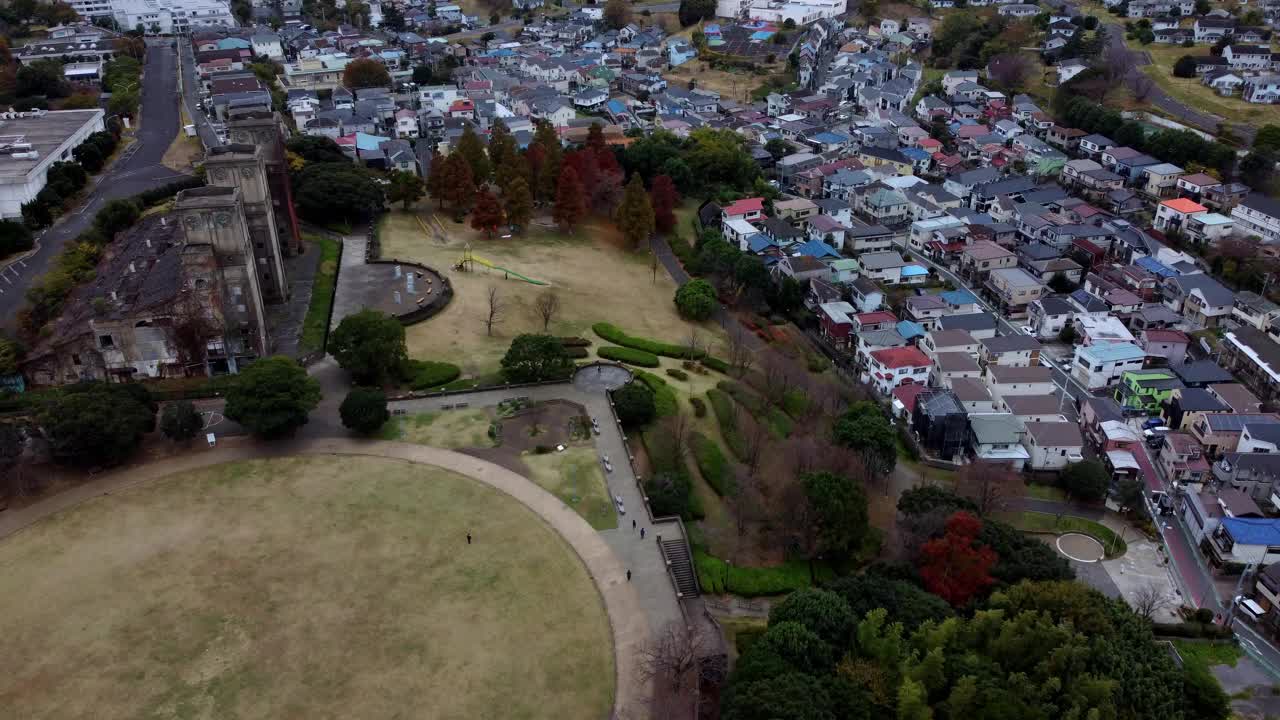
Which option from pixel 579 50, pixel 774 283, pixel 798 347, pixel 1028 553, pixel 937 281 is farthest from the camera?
pixel 579 50

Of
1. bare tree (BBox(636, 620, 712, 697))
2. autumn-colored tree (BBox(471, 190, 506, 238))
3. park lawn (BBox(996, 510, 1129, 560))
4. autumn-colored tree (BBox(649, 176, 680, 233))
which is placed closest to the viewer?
bare tree (BBox(636, 620, 712, 697))

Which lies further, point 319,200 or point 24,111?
point 24,111

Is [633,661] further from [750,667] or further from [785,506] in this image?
[785,506]

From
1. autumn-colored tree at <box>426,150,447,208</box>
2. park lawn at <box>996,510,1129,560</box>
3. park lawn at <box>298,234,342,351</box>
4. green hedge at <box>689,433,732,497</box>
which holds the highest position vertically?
autumn-colored tree at <box>426,150,447,208</box>

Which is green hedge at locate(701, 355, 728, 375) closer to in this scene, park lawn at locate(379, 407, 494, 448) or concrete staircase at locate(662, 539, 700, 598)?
park lawn at locate(379, 407, 494, 448)

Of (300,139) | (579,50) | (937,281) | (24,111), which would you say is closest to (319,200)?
(300,139)

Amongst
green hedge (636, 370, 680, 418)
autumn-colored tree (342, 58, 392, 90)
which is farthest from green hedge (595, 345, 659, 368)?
autumn-colored tree (342, 58, 392, 90)

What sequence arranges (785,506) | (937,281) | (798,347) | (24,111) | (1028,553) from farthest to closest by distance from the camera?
1. (24,111)
2. (937,281)
3. (798,347)
4. (785,506)
5. (1028,553)
